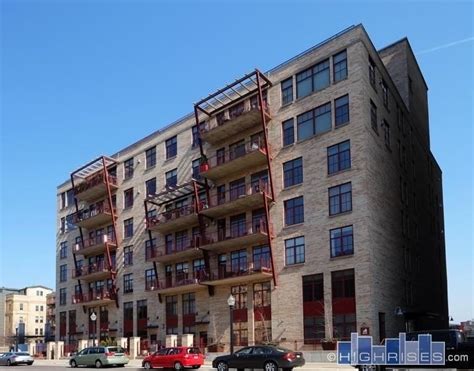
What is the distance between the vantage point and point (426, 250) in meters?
55.5

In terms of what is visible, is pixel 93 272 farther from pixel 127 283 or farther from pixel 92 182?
pixel 92 182

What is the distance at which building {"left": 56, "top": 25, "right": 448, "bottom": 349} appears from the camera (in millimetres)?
41125

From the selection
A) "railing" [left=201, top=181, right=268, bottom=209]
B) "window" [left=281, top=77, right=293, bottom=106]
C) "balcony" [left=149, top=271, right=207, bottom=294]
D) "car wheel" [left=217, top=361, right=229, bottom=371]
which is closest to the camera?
"car wheel" [left=217, top=361, right=229, bottom=371]

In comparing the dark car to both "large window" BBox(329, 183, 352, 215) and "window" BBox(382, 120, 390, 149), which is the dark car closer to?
"large window" BBox(329, 183, 352, 215)

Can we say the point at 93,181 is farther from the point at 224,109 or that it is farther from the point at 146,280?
the point at 224,109

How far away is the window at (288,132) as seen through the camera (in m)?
45.4

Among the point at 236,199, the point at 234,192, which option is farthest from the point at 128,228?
the point at 236,199

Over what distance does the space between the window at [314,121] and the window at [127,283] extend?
23.8 metres

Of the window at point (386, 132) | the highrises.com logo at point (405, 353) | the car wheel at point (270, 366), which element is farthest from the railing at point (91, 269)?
the highrises.com logo at point (405, 353)

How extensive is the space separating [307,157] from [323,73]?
234 inches

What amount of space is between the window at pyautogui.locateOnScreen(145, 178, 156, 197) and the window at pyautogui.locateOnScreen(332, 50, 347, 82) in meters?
22.1

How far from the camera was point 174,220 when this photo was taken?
52.1m

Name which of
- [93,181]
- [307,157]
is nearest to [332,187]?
[307,157]

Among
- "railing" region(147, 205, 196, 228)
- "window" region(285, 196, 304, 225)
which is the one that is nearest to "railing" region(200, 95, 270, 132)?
"railing" region(147, 205, 196, 228)
